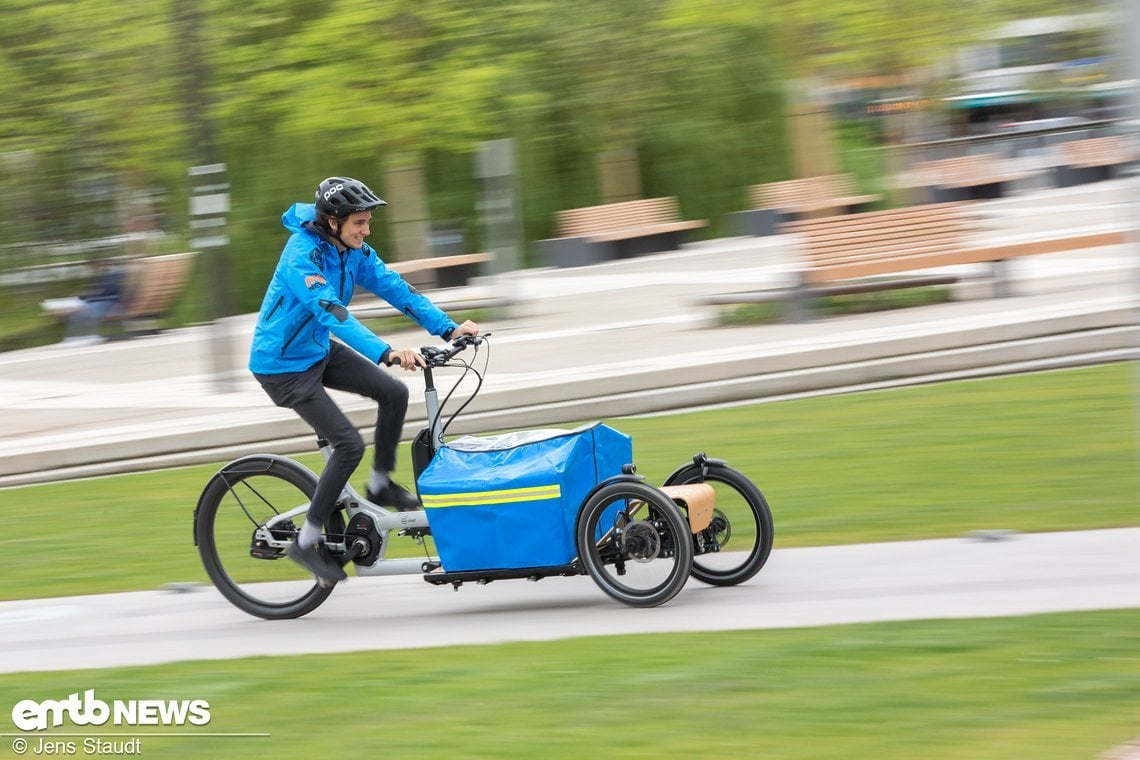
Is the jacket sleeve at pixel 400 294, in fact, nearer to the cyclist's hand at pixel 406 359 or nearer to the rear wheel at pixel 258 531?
the cyclist's hand at pixel 406 359

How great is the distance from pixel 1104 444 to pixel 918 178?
865 inches

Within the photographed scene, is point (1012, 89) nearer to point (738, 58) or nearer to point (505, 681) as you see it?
point (738, 58)

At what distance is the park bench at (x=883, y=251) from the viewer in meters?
15.1

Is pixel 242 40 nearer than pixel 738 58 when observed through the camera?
Yes

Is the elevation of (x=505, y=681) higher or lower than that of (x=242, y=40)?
lower

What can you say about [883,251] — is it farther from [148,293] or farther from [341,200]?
[148,293]

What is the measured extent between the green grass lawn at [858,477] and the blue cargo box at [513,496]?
57.0 inches

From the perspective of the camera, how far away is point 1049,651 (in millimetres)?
5055

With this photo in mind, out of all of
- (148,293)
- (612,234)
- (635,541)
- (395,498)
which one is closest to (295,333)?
(395,498)

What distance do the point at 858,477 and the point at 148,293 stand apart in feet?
49.0

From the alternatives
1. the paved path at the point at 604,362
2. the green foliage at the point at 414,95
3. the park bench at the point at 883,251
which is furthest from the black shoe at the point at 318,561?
the green foliage at the point at 414,95

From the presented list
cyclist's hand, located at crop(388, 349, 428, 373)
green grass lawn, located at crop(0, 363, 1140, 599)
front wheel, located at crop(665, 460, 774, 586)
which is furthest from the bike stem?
green grass lawn, located at crop(0, 363, 1140, 599)

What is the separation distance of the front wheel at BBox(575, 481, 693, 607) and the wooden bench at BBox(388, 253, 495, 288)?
14711 millimetres

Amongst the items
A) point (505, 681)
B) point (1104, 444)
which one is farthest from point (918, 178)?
point (505, 681)
